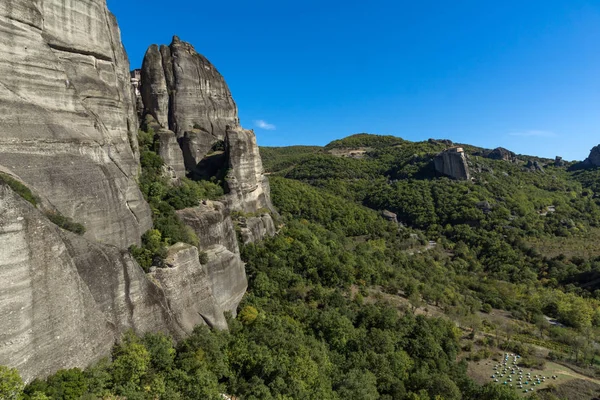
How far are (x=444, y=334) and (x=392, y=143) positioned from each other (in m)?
118

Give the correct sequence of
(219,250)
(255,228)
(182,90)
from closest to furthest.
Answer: (219,250)
(255,228)
(182,90)

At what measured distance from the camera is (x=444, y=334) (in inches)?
1227

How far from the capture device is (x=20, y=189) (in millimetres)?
12922

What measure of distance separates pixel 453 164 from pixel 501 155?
41870 mm

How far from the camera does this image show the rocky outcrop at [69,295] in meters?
10.6

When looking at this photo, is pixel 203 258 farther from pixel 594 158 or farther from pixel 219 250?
pixel 594 158

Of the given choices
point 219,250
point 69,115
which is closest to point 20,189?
point 69,115

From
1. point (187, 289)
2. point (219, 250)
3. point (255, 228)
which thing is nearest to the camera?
point (187, 289)

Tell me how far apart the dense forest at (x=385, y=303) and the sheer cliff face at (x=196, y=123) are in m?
2.51

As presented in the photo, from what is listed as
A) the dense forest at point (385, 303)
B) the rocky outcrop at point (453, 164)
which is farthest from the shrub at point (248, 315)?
the rocky outcrop at point (453, 164)

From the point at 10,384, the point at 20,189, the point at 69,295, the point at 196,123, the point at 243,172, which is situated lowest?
the point at 10,384

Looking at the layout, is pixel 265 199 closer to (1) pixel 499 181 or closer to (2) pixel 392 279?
(2) pixel 392 279

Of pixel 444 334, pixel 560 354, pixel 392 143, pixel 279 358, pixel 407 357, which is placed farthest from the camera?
pixel 392 143

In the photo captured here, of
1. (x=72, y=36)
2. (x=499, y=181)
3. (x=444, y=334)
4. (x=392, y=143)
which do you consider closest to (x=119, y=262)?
(x=72, y=36)
